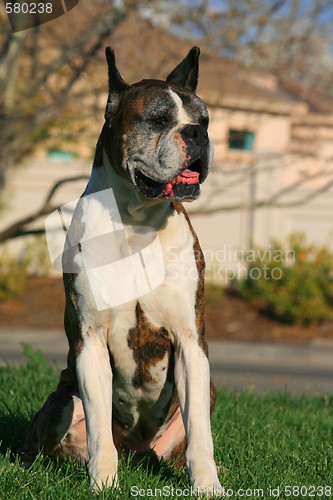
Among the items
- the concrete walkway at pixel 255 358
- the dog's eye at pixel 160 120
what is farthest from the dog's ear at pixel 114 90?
→ the concrete walkway at pixel 255 358

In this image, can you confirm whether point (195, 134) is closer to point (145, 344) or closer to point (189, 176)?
point (189, 176)

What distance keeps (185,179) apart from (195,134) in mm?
229

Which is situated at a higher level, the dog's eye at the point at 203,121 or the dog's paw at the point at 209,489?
the dog's eye at the point at 203,121

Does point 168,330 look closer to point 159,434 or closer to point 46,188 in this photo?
point 159,434

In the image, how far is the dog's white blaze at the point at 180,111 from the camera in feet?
11.9

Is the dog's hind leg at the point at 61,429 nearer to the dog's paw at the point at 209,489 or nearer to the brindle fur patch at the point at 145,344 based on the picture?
the brindle fur patch at the point at 145,344

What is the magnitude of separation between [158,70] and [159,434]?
8.74 m

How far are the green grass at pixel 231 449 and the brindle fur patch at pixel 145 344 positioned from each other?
0.53m

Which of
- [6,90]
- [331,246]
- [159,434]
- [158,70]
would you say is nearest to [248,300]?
[331,246]

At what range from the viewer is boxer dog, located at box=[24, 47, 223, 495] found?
11.6 ft

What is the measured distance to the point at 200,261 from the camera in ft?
12.4

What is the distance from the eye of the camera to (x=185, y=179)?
3629mm

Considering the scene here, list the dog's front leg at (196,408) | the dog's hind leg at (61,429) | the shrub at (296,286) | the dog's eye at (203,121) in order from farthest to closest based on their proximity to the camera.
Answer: the shrub at (296,286) → the dog's hind leg at (61,429) → the dog's eye at (203,121) → the dog's front leg at (196,408)

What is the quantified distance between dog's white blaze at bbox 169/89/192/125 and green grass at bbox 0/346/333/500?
1.77 meters
